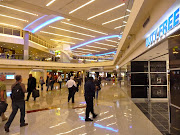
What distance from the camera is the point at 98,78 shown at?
14.2 metres

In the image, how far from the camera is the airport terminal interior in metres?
4.04

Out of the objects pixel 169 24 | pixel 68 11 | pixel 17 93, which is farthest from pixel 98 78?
pixel 169 24

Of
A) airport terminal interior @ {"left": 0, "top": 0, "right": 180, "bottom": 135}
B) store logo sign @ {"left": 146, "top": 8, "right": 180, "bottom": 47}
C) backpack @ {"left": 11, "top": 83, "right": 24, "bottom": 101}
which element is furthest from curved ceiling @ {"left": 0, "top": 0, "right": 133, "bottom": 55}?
backpack @ {"left": 11, "top": 83, "right": 24, "bottom": 101}

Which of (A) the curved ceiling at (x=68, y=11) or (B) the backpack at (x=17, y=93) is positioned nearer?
(B) the backpack at (x=17, y=93)

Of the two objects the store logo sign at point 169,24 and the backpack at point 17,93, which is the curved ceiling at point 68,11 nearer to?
the store logo sign at point 169,24

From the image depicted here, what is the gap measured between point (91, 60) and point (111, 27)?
12306 mm

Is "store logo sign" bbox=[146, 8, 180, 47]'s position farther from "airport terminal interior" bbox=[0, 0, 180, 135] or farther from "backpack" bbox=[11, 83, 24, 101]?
"backpack" bbox=[11, 83, 24, 101]

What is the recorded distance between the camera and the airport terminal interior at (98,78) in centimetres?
404

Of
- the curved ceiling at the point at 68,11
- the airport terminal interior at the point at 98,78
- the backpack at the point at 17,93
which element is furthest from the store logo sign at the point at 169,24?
the curved ceiling at the point at 68,11

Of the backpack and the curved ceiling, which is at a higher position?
the curved ceiling

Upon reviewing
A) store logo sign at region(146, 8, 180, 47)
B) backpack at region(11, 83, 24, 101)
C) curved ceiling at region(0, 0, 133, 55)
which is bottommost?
backpack at region(11, 83, 24, 101)

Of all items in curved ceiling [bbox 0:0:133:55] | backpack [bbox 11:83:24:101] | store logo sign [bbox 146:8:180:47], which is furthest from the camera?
curved ceiling [bbox 0:0:133:55]

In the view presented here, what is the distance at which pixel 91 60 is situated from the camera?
3244cm

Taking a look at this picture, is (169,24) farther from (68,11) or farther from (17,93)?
(68,11)
